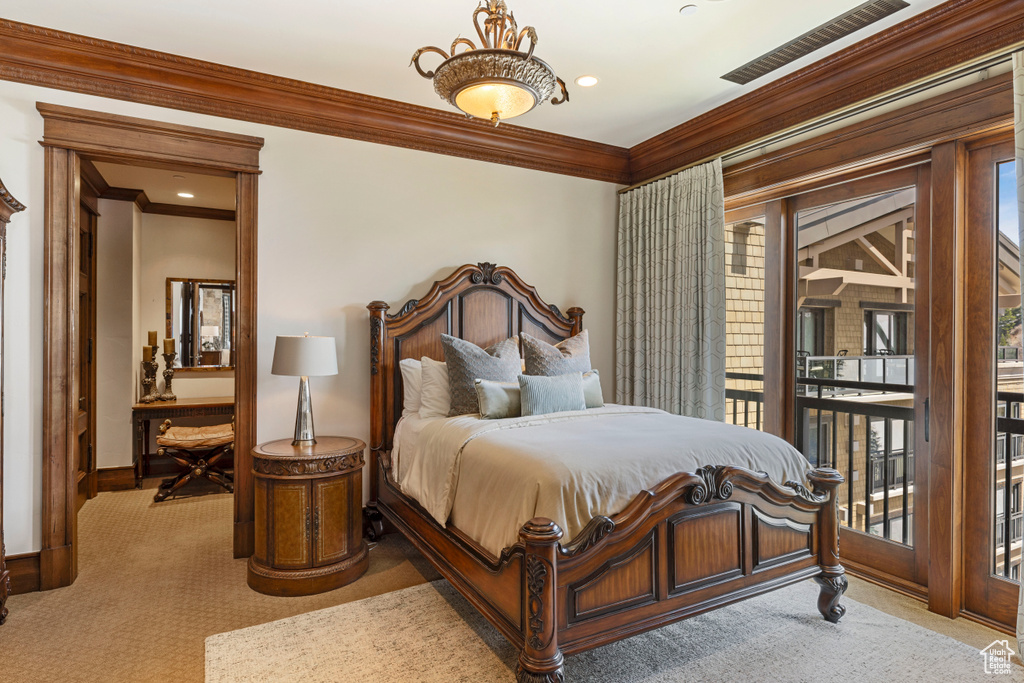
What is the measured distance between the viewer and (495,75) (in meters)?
1.94

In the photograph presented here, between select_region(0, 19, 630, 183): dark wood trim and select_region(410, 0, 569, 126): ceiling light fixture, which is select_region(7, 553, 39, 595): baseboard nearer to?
select_region(0, 19, 630, 183): dark wood trim

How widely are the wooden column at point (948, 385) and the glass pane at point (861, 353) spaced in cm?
25

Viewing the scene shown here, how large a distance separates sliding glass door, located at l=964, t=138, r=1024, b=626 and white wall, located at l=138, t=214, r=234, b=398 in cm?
570

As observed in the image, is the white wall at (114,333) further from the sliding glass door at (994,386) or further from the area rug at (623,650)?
the sliding glass door at (994,386)

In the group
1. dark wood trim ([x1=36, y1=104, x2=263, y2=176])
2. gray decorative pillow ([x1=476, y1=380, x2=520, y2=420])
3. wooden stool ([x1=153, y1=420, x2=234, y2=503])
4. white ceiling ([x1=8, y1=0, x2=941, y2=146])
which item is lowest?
wooden stool ([x1=153, y1=420, x2=234, y2=503])

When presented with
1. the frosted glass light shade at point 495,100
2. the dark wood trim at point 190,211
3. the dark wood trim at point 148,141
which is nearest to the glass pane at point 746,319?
the frosted glass light shade at point 495,100

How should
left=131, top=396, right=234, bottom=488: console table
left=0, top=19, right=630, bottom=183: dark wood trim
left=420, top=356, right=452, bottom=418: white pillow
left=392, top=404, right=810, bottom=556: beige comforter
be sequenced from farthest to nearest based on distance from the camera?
1. left=131, top=396, right=234, bottom=488: console table
2. left=420, top=356, right=452, bottom=418: white pillow
3. left=0, top=19, right=630, bottom=183: dark wood trim
4. left=392, top=404, right=810, bottom=556: beige comforter

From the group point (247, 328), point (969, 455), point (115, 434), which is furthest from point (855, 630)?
point (115, 434)

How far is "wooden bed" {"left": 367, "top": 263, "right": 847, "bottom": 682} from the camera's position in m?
1.89

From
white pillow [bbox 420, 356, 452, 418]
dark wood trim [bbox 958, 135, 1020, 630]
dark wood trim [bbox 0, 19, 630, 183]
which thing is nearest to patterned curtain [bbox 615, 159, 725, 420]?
dark wood trim [bbox 0, 19, 630, 183]

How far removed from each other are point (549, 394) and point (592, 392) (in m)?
0.42

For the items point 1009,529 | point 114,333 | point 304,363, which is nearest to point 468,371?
point 304,363

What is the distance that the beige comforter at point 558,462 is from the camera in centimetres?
207

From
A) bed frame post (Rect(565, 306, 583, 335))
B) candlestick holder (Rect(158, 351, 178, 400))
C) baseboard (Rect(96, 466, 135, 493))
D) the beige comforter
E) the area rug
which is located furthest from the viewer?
candlestick holder (Rect(158, 351, 178, 400))
